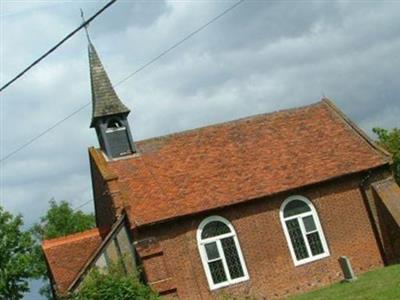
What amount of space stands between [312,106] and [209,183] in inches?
353

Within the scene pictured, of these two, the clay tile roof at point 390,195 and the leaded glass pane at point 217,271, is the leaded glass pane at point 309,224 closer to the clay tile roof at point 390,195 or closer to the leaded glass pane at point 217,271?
the clay tile roof at point 390,195

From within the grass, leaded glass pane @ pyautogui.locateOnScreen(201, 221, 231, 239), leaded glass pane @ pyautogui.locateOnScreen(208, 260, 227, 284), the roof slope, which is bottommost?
the grass

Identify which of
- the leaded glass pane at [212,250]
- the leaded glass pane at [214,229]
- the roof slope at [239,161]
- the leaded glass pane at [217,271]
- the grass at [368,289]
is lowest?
the grass at [368,289]

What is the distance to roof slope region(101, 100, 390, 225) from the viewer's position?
2714cm

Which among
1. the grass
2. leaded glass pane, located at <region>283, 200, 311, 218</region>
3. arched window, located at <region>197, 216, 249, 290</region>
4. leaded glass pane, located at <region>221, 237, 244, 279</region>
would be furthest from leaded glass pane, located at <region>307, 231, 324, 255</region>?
leaded glass pane, located at <region>221, 237, 244, 279</region>

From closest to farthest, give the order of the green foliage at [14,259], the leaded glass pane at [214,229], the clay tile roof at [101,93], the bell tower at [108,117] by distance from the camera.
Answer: the leaded glass pane at [214,229], the bell tower at [108,117], the clay tile roof at [101,93], the green foliage at [14,259]

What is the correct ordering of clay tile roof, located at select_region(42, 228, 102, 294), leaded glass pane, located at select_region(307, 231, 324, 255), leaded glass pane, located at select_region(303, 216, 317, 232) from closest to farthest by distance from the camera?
clay tile roof, located at select_region(42, 228, 102, 294) → leaded glass pane, located at select_region(307, 231, 324, 255) → leaded glass pane, located at select_region(303, 216, 317, 232)

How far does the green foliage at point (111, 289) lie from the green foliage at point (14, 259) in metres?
24.3

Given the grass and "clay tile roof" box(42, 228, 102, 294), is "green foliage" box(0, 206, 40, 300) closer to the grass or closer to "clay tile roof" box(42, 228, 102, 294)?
"clay tile roof" box(42, 228, 102, 294)

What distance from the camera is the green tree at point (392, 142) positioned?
50.7m

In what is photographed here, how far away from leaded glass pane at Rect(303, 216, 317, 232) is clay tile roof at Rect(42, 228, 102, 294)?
959 centimetres

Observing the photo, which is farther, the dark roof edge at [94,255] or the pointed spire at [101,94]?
the pointed spire at [101,94]

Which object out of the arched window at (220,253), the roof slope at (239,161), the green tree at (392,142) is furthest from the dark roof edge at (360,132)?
the green tree at (392,142)

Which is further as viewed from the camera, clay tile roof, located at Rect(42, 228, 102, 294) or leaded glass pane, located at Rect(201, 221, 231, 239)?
clay tile roof, located at Rect(42, 228, 102, 294)
